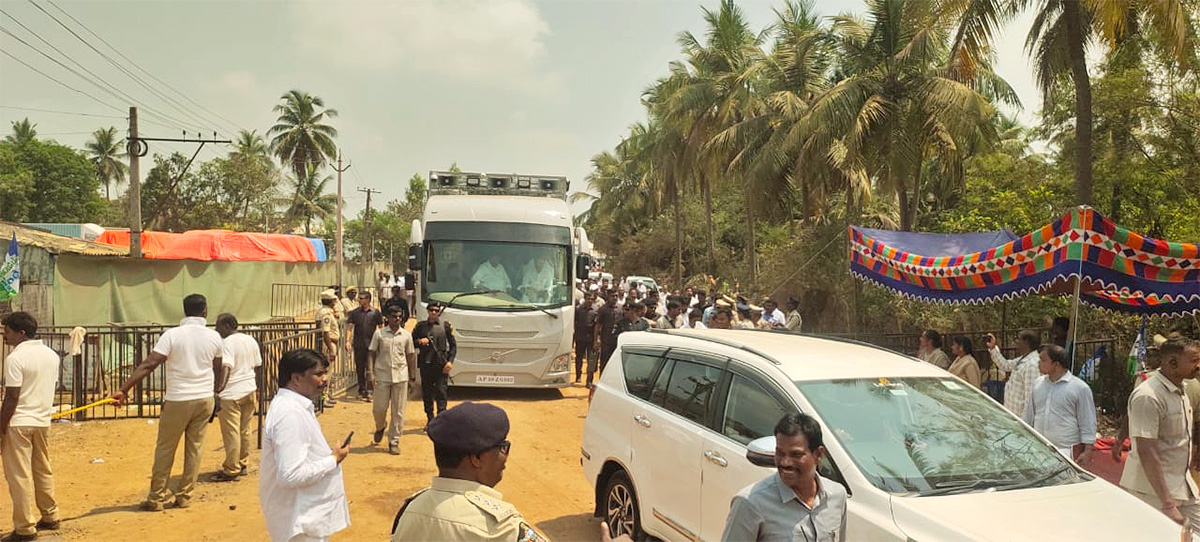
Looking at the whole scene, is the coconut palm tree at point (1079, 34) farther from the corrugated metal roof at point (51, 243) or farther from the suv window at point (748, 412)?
the corrugated metal roof at point (51, 243)

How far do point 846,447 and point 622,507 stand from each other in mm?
2191

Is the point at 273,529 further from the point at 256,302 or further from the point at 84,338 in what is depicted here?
the point at 256,302

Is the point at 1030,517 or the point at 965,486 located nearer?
the point at 1030,517

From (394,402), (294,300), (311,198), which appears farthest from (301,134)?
(394,402)

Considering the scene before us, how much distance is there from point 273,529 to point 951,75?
58.2ft

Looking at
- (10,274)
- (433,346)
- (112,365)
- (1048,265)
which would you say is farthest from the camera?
(10,274)

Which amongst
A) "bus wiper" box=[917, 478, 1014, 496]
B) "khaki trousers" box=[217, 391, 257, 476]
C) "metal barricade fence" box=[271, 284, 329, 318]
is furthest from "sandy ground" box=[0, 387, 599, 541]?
"metal barricade fence" box=[271, 284, 329, 318]

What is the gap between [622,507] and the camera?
228 inches

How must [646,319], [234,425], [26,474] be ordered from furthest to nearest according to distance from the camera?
1. [646,319]
2. [234,425]
3. [26,474]

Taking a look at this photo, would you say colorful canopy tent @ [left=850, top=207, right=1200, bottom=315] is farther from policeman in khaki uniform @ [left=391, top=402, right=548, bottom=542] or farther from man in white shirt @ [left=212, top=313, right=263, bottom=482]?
man in white shirt @ [left=212, top=313, right=263, bottom=482]

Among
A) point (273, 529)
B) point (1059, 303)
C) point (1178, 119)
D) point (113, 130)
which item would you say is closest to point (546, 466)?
point (273, 529)

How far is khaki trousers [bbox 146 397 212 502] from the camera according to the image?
6.60 metres

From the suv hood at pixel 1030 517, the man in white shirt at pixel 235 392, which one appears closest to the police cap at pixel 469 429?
the suv hood at pixel 1030 517

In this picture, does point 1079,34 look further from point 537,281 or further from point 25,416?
point 25,416
